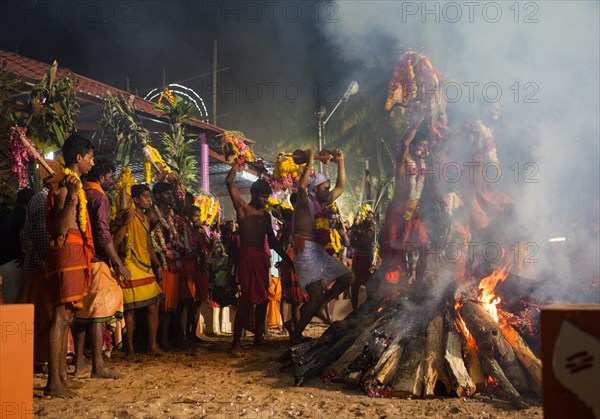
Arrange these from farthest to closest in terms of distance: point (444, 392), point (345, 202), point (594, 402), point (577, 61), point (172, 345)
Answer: point (345, 202) < point (172, 345) < point (577, 61) < point (444, 392) < point (594, 402)

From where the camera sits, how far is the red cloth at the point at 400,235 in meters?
7.21

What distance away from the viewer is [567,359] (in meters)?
2.55

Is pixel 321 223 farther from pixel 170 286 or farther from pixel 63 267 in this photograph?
pixel 63 267

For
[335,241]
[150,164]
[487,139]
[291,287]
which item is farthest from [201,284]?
[487,139]

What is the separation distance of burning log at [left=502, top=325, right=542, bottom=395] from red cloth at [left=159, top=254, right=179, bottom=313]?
4.34 meters

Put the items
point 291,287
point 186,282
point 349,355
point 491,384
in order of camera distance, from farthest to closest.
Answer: point 291,287 < point 186,282 < point 349,355 < point 491,384

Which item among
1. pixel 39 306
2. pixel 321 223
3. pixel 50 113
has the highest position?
pixel 50 113

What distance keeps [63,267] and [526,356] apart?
12.8 feet

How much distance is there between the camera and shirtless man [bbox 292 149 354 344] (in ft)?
23.5

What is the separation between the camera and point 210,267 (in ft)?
31.7

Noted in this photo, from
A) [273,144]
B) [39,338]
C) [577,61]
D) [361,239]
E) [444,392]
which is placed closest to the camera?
[444,392]

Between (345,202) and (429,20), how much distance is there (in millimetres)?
Answer: 19696

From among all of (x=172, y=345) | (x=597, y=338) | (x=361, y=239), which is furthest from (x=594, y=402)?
(x=361, y=239)

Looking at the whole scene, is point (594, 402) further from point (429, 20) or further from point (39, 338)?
point (429, 20)
